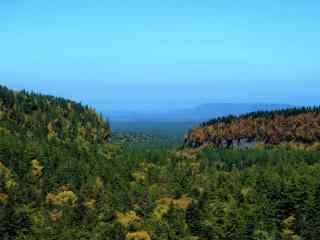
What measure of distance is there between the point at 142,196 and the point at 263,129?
177ft

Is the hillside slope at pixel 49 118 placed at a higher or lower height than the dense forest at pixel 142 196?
higher

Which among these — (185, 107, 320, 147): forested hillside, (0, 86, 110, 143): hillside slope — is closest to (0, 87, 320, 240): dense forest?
(0, 86, 110, 143): hillside slope

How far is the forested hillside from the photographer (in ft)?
317

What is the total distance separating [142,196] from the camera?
49.7 m

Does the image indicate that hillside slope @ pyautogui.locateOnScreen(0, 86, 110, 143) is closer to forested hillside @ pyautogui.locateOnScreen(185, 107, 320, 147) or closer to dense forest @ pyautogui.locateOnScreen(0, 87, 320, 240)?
dense forest @ pyautogui.locateOnScreen(0, 87, 320, 240)

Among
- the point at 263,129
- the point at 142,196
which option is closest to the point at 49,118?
the point at 142,196

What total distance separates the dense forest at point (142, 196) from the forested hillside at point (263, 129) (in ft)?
79.7

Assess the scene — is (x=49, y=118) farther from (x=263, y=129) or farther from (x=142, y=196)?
(x=263, y=129)

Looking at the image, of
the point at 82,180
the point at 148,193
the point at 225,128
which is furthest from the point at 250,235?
the point at 225,128

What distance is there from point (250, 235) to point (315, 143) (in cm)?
3958

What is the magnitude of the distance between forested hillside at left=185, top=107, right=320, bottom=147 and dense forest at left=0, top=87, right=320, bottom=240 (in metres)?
24.3

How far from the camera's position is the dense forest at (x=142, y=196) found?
147 ft

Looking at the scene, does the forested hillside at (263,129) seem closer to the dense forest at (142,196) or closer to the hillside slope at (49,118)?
the hillside slope at (49,118)

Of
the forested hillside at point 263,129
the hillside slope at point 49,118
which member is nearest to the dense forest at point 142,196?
the hillside slope at point 49,118
